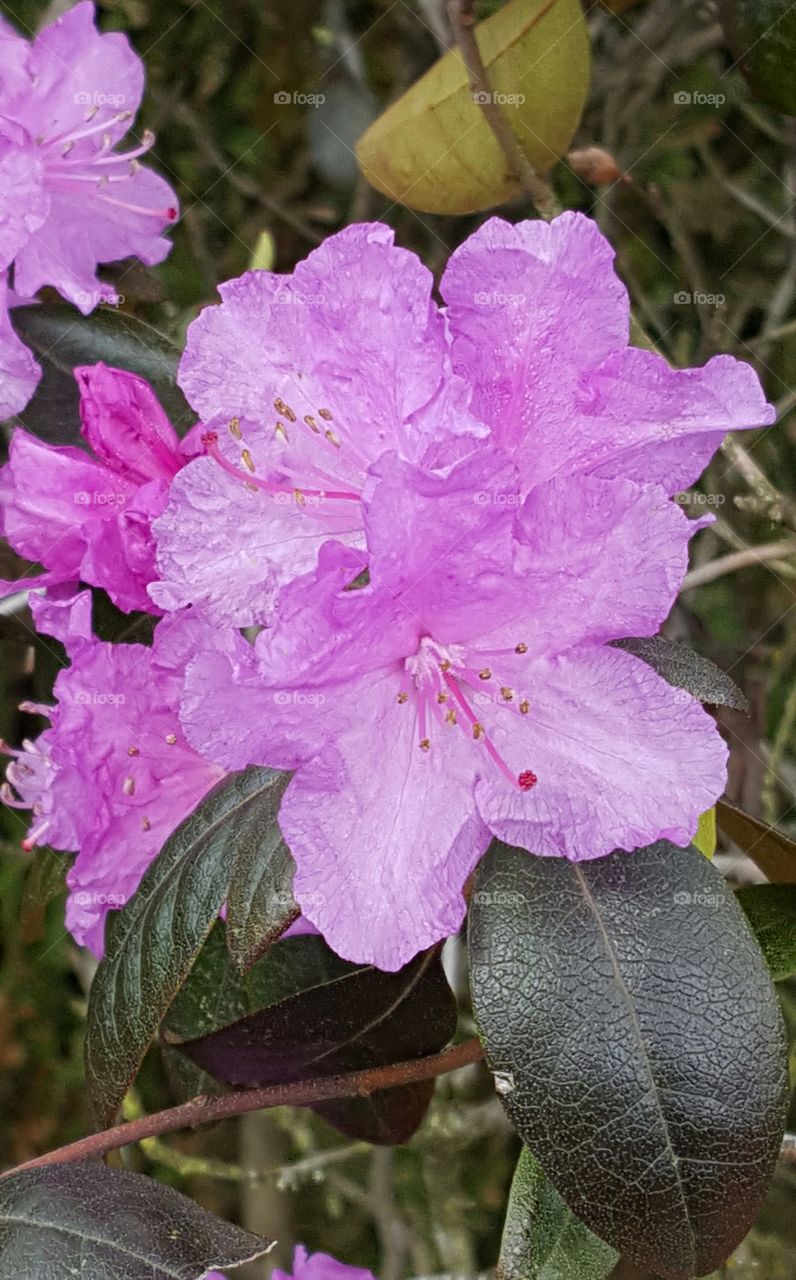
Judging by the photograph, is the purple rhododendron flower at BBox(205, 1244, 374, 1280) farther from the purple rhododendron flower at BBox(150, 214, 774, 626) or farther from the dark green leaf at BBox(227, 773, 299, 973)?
the purple rhododendron flower at BBox(150, 214, 774, 626)

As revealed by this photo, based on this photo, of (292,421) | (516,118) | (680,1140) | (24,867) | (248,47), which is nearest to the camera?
(680,1140)

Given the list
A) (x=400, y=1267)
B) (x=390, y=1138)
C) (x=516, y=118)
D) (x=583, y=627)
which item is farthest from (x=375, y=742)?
(x=400, y=1267)

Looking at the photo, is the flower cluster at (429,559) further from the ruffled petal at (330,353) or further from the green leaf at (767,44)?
the green leaf at (767,44)

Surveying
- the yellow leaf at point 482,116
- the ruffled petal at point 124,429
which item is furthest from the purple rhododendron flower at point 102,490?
the yellow leaf at point 482,116

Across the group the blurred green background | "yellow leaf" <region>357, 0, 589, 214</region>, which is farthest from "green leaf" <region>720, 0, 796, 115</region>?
the blurred green background

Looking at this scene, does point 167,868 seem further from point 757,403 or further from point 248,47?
point 248,47

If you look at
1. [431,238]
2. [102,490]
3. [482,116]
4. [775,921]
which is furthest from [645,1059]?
[431,238]
